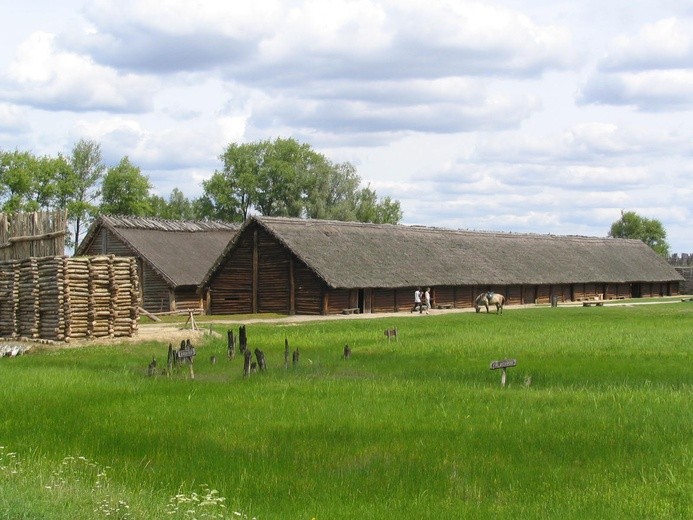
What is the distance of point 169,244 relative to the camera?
62219 mm

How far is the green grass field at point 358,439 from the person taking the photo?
11234 millimetres

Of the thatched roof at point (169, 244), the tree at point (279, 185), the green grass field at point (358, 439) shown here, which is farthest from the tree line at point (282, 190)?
the green grass field at point (358, 439)

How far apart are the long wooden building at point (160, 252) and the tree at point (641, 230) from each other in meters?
72.0

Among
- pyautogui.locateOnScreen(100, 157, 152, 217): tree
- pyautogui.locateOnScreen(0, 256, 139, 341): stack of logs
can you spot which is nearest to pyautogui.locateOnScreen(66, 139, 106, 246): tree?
pyautogui.locateOnScreen(100, 157, 152, 217): tree

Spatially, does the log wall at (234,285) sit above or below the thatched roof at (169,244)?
below

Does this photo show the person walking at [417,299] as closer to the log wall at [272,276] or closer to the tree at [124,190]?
the log wall at [272,276]

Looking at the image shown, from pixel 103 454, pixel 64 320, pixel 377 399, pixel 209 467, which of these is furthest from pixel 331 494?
pixel 64 320

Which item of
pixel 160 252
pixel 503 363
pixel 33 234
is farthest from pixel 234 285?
pixel 503 363

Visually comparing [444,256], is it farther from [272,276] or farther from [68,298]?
[68,298]

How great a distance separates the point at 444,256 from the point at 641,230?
68105 millimetres

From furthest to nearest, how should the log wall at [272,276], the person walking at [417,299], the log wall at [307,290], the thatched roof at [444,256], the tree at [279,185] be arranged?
the tree at [279,185] → the log wall at [272,276] → the thatched roof at [444,256] → the person walking at [417,299] → the log wall at [307,290]

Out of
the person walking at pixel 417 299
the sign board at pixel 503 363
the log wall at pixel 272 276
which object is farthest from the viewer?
the log wall at pixel 272 276

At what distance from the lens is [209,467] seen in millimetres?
13250

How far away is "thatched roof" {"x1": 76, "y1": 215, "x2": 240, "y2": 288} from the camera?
194ft
